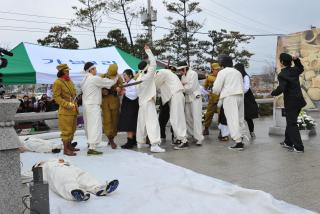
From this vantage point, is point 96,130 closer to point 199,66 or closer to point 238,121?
point 238,121

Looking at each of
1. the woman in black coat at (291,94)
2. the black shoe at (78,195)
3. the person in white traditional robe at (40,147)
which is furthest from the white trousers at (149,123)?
the black shoe at (78,195)

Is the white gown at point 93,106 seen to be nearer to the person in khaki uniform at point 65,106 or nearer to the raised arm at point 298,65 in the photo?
the person in khaki uniform at point 65,106

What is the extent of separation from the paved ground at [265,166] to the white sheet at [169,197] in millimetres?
351

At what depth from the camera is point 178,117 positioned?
777 cm

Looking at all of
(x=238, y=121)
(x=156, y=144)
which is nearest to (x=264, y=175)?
(x=238, y=121)

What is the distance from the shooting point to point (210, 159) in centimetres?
668

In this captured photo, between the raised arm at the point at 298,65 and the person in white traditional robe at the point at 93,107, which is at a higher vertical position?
the raised arm at the point at 298,65

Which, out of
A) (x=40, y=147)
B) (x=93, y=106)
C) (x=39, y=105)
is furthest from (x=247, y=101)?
(x=39, y=105)

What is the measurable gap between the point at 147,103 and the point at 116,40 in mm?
16252

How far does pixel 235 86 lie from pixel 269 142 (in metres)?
1.51

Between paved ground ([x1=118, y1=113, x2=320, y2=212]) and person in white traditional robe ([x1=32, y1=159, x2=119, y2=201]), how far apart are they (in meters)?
1.74

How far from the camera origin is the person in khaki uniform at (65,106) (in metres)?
7.03

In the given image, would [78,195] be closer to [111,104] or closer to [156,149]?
[156,149]

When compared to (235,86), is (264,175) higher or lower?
lower
